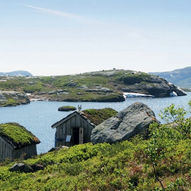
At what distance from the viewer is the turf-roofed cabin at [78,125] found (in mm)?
34594

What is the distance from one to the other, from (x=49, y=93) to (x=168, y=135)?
617 ft

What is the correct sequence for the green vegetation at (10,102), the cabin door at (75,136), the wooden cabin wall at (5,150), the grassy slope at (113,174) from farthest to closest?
the green vegetation at (10,102) < the cabin door at (75,136) < the wooden cabin wall at (5,150) < the grassy slope at (113,174)

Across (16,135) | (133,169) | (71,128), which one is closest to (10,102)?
(71,128)

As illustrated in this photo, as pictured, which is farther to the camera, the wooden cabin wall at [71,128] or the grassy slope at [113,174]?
the wooden cabin wall at [71,128]

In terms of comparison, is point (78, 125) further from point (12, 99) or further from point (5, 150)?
point (12, 99)

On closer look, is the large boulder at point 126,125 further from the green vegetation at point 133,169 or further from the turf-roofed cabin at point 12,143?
the turf-roofed cabin at point 12,143

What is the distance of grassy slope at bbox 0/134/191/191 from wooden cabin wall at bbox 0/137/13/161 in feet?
37.5

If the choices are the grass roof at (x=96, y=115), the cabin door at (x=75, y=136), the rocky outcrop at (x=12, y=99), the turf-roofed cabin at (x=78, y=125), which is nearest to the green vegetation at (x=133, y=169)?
the turf-roofed cabin at (x=78, y=125)

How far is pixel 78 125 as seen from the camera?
35094 mm

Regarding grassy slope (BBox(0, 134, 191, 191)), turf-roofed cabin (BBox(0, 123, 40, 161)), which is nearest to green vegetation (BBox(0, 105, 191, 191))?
grassy slope (BBox(0, 134, 191, 191))

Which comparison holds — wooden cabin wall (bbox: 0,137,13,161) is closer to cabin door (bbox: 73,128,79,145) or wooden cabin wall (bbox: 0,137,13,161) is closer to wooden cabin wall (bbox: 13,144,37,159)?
wooden cabin wall (bbox: 13,144,37,159)

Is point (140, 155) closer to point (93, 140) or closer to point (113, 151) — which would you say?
point (113, 151)

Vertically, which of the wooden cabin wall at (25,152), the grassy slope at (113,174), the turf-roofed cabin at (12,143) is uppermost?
the grassy slope at (113,174)

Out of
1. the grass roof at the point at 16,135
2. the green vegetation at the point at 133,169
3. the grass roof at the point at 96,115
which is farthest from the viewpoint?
the grass roof at the point at 96,115
